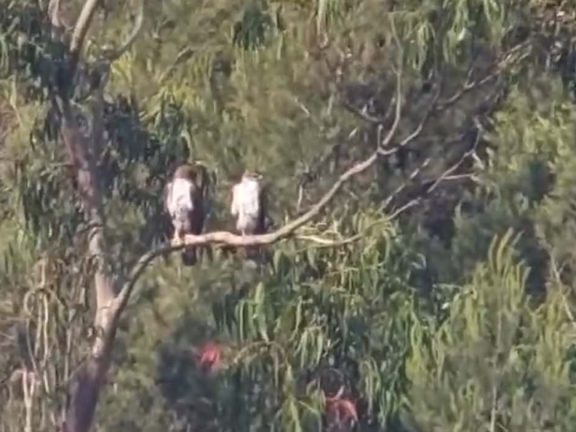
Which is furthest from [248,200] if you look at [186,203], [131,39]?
[131,39]

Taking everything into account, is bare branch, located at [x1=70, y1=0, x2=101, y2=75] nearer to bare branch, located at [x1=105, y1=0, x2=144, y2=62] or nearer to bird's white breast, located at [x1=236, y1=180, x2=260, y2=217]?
bare branch, located at [x1=105, y1=0, x2=144, y2=62]

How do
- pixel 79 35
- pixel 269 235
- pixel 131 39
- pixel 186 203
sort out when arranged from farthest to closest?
pixel 131 39, pixel 186 203, pixel 79 35, pixel 269 235

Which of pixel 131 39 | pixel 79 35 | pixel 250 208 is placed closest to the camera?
pixel 79 35

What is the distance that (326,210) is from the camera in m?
8.61

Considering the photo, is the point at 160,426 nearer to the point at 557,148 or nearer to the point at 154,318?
the point at 154,318

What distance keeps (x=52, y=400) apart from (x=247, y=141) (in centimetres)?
158

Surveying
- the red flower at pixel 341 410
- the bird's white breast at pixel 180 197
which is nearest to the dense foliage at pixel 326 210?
the red flower at pixel 341 410

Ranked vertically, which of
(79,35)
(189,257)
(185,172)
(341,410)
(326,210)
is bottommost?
(341,410)

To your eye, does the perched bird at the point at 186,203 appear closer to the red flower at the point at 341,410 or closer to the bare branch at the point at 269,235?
the bare branch at the point at 269,235

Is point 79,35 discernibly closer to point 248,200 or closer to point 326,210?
point 248,200

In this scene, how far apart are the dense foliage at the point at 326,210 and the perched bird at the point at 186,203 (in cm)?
10

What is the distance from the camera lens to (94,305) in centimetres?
884

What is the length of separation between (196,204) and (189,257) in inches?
8.7

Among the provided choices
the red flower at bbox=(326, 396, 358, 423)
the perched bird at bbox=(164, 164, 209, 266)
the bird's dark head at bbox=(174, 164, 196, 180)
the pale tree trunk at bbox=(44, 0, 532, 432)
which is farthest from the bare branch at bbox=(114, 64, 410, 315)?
the red flower at bbox=(326, 396, 358, 423)
